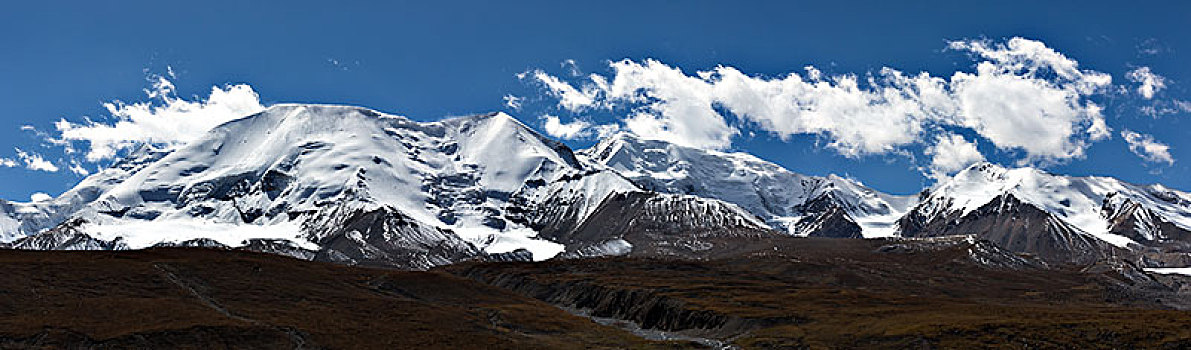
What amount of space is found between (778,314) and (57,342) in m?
97.6

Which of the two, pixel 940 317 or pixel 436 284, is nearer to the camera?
pixel 940 317

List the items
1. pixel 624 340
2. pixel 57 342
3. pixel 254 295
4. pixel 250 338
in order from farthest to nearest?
1. pixel 254 295
2. pixel 624 340
3. pixel 250 338
4. pixel 57 342

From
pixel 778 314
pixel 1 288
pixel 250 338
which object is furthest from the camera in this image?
pixel 778 314

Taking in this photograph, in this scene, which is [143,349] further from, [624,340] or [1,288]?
[624,340]

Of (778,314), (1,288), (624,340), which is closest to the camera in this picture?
(1,288)

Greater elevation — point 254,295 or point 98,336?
point 254,295

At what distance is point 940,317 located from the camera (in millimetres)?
137875

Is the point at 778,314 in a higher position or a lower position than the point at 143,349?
higher

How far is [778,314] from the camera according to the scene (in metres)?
155

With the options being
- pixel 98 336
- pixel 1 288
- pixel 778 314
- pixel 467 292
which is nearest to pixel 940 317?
pixel 778 314

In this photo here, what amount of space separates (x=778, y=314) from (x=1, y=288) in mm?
104458

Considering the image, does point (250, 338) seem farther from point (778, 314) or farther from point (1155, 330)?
point (1155, 330)

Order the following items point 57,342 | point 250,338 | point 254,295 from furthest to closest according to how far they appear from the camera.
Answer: point 254,295 → point 250,338 → point 57,342

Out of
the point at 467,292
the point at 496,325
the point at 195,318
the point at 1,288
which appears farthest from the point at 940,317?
the point at 1,288
